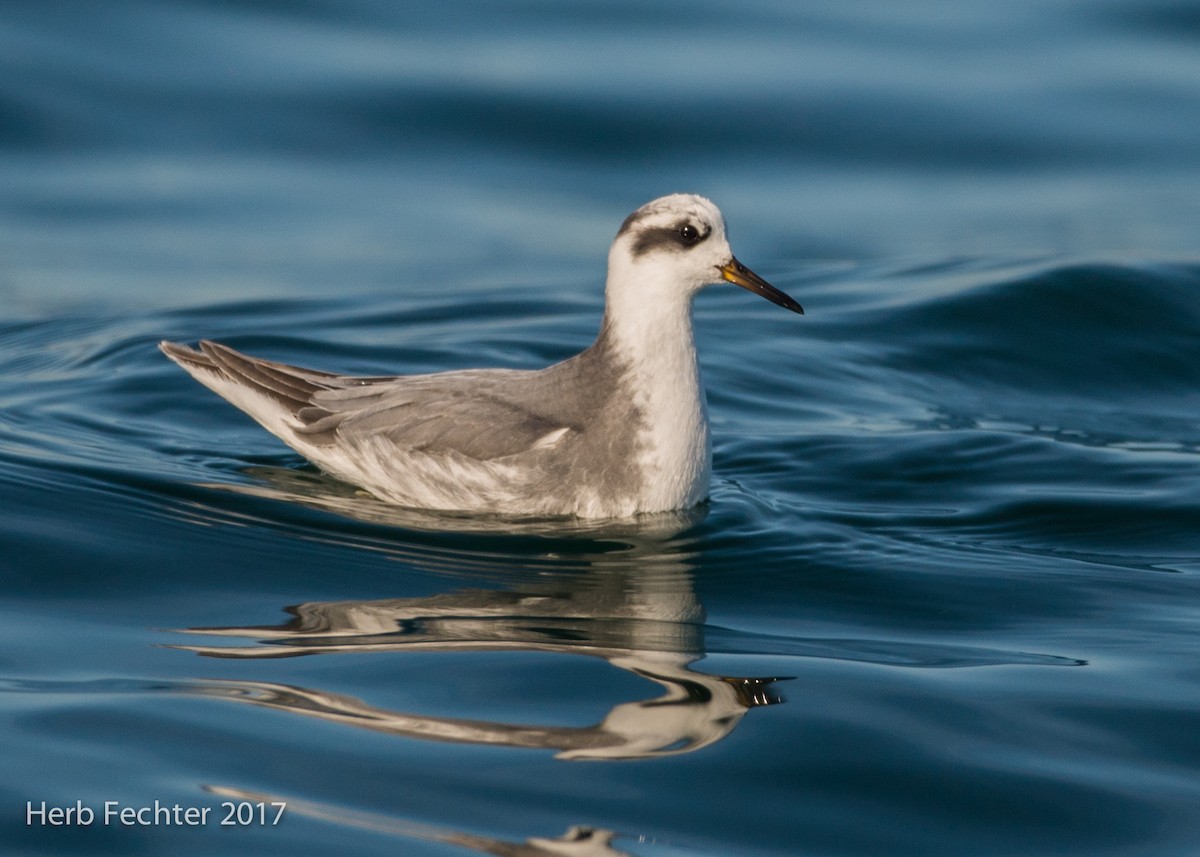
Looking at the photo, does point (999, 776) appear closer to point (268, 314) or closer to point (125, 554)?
point (125, 554)

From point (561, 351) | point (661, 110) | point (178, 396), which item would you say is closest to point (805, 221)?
point (661, 110)

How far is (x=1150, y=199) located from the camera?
611 inches

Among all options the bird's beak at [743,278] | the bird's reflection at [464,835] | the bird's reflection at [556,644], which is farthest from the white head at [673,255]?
the bird's reflection at [464,835]

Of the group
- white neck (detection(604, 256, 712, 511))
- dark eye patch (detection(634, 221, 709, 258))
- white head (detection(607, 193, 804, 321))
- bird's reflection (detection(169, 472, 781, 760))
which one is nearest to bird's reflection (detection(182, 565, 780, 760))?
bird's reflection (detection(169, 472, 781, 760))

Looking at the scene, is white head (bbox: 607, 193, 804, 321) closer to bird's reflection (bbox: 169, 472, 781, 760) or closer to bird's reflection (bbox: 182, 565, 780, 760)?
bird's reflection (bbox: 169, 472, 781, 760)

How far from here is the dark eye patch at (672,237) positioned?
27.6ft

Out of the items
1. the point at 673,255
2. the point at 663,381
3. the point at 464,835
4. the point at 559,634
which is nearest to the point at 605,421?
the point at 663,381

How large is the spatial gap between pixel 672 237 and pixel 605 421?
3.04 feet

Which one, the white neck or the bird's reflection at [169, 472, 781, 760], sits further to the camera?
the white neck

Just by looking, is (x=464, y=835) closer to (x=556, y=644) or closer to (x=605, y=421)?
(x=556, y=644)

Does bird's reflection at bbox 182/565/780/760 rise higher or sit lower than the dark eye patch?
lower

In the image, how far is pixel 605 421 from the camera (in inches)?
334

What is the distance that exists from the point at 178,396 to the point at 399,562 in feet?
10.7

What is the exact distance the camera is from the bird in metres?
8.41
